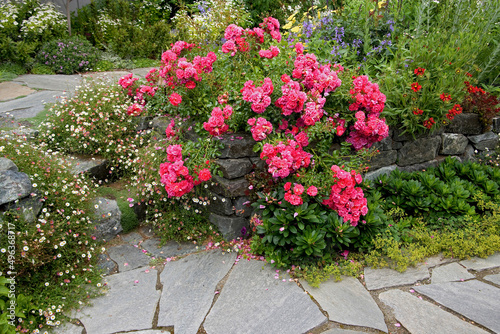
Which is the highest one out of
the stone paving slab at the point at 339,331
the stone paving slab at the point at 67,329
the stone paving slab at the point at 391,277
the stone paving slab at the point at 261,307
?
the stone paving slab at the point at 339,331

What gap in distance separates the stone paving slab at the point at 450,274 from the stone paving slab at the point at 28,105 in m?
4.20

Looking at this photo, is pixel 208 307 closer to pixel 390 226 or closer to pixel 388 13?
pixel 390 226

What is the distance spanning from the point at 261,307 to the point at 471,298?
138 centimetres

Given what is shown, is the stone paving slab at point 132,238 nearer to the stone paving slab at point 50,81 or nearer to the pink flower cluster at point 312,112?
the pink flower cluster at point 312,112

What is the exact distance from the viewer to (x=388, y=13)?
439cm

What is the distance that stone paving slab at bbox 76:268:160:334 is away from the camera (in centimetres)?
212

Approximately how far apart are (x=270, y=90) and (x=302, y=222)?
1.03 meters

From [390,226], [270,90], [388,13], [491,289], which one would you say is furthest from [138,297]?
[388,13]

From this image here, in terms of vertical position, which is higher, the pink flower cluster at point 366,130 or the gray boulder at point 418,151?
the pink flower cluster at point 366,130

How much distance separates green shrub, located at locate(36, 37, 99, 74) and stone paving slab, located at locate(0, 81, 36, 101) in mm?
1161

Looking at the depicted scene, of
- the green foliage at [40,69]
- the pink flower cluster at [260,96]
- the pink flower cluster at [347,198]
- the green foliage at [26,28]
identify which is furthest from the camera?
the green foliage at [40,69]

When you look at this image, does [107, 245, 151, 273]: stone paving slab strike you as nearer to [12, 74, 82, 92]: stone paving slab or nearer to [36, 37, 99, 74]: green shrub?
[12, 74, 82, 92]: stone paving slab

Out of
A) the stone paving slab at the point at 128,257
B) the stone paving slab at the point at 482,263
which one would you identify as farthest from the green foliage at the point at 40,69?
the stone paving slab at the point at 482,263

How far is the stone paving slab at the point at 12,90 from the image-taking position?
4.86 metres
